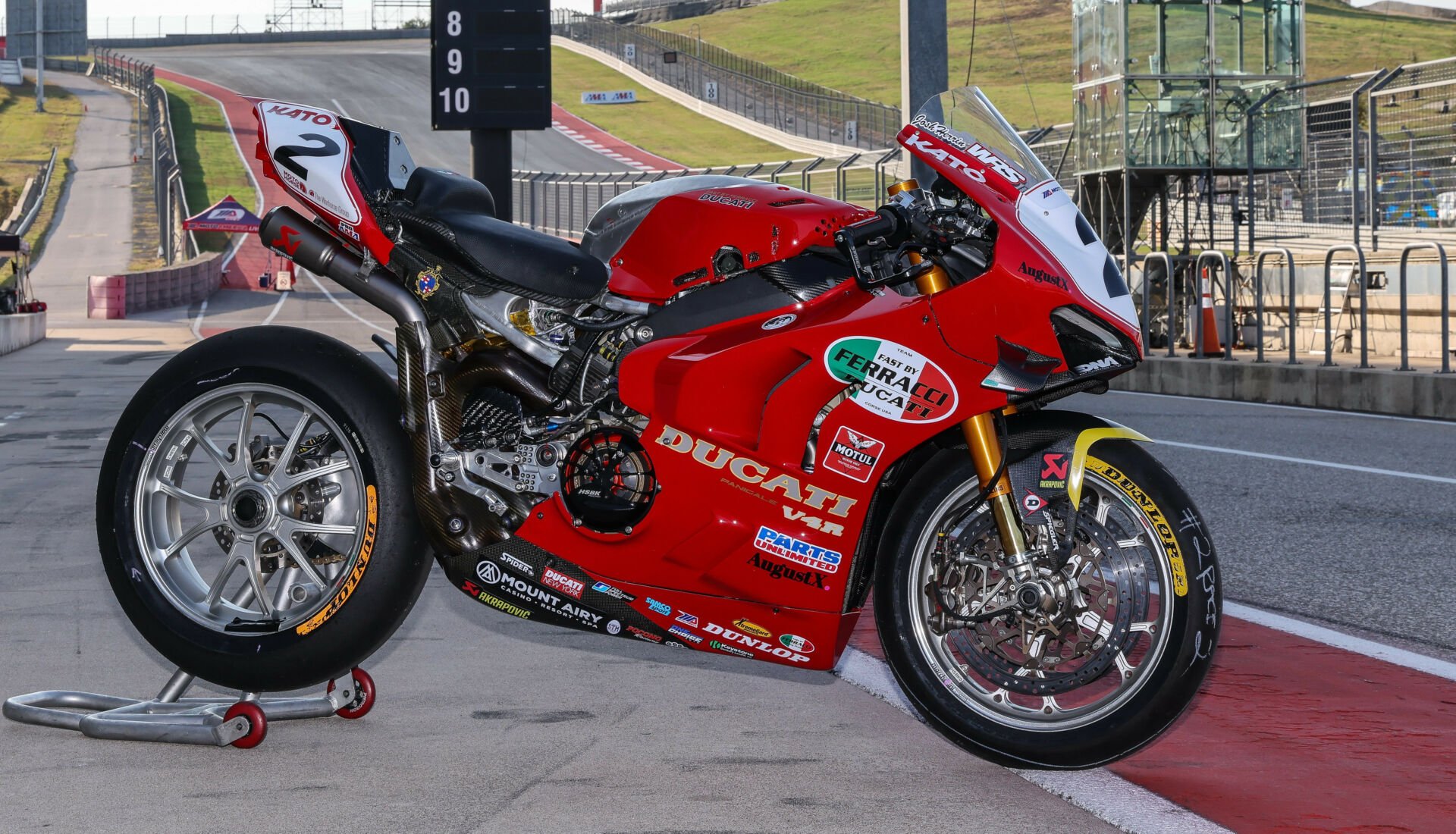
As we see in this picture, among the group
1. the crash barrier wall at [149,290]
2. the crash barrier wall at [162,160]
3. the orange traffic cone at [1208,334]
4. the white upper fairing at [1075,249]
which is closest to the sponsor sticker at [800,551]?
the white upper fairing at [1075,249]

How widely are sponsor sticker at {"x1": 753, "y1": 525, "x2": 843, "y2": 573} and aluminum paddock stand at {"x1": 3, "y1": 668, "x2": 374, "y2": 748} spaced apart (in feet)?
4.12

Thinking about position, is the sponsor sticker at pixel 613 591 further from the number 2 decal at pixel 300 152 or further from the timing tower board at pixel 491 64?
the timing tower board at pixel 491 64

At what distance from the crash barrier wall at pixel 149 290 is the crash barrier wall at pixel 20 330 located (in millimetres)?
7212

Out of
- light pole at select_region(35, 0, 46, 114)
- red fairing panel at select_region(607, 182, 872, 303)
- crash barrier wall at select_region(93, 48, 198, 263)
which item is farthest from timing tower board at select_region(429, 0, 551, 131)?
light pole at select_region(35, 0, 46, 114)

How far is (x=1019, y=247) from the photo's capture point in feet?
11.9

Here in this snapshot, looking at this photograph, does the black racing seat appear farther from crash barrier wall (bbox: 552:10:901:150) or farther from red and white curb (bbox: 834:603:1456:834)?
crash barrier wall (bbox: 552:10:901:150)

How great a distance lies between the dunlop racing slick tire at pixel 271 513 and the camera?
4.15 m

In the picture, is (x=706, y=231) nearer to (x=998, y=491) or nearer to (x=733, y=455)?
(x=733, y=455)

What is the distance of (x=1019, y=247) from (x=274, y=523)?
2.05 meters

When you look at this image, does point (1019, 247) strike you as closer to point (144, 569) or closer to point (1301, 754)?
point (1301, 754)

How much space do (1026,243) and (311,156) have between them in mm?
1956

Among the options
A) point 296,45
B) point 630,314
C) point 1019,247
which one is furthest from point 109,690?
point 296,45

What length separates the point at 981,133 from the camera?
391 centimetres

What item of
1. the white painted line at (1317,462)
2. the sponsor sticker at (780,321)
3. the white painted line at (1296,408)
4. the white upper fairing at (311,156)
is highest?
the white upper fairing at (311,156)
